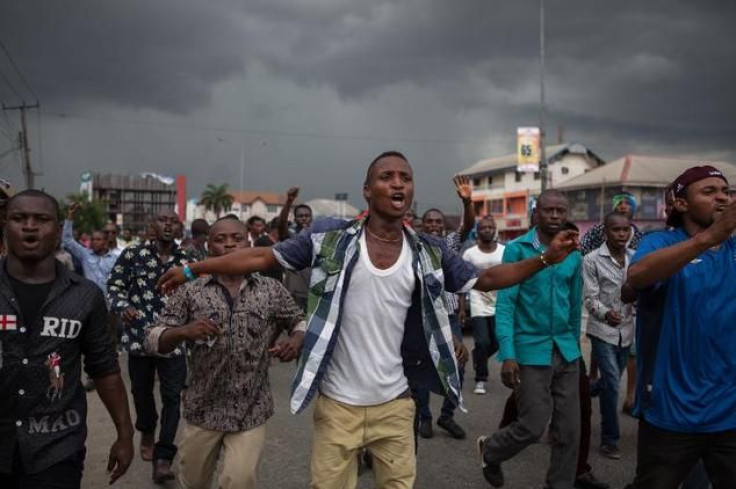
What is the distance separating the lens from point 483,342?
784 centimetres

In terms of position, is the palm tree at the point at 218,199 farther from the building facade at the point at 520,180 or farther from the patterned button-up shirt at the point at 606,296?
the patterned button-up shirt at the point at 606,296

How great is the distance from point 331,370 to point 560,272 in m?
2.03

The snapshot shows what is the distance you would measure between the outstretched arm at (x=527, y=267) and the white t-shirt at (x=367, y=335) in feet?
1.42

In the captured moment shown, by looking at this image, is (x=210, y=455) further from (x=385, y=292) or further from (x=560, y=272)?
(x=560, y=272)

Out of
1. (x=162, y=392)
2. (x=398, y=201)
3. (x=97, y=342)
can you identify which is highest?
(x=398, y=201)

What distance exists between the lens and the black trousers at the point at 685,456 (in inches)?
121

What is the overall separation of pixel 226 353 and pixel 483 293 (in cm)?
450

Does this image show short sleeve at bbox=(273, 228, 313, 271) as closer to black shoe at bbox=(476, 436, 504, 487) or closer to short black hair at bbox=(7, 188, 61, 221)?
short black hair at bbox=(7, 188, 61, 221)

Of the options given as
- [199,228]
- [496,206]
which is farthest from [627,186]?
[199,228]

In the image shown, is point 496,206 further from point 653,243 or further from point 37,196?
point 37,196

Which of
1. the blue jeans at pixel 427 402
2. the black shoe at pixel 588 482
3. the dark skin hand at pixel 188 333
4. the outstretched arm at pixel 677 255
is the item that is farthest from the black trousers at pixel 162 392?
the outstretched arm at pixel 677 255

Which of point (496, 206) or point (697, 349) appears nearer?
point (697, 349)

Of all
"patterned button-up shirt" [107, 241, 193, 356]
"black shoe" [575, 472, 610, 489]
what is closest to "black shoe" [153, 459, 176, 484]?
"patterned button-up shirt" [107, 241, 193, 356]

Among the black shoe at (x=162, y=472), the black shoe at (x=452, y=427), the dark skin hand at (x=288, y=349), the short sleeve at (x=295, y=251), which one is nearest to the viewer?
the short sleeve at (x=295, y=251)
